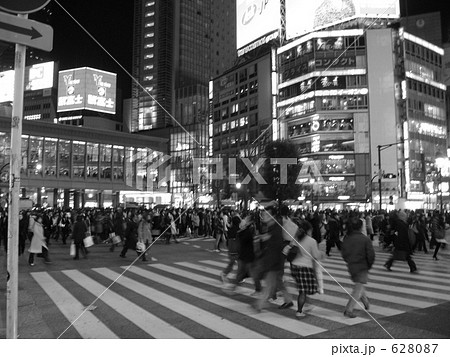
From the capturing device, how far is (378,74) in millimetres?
63250

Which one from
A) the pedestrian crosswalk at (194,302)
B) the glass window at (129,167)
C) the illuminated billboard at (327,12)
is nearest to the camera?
the pedestrian crosswalk at (194,302)

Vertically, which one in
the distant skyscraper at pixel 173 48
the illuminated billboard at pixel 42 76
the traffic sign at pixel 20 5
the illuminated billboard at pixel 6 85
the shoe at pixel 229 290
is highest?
the distant skyscraper at pixel 173 48

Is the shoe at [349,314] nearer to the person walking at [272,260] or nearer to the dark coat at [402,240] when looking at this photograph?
the person walking at [272,260]

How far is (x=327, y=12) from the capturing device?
216 feet

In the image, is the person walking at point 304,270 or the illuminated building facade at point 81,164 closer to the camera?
the person walking at point 304,270

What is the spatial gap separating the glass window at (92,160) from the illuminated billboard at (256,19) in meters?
36.5

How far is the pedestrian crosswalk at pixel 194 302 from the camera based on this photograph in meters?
5.83

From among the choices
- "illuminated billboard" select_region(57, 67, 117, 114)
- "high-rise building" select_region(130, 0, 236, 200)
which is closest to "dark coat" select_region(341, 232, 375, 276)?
"illuminated billboard" select_region(57, 67, 117, 114)

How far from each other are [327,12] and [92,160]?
45.4 meters

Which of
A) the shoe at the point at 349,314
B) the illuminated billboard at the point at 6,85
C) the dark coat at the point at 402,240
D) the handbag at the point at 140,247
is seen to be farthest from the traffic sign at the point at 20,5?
the illuminated billboard at the point at 6,85

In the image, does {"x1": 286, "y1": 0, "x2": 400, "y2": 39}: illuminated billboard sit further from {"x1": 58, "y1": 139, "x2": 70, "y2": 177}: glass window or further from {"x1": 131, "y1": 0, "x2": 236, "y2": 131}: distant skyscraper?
{"x1": 131, "y1": 0, "x2": 236, "y2": 131}: distant skyscraper

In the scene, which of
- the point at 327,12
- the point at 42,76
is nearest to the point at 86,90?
the point at 42,76

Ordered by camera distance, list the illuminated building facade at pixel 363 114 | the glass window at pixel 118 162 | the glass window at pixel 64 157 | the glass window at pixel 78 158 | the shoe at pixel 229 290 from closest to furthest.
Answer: the shoe at pixel 229 290, the glass window at pixel 64 157, the illuminated building facade at pixel 363 114, the glass window at pixel 78 158, the glass window at pixel 118 162

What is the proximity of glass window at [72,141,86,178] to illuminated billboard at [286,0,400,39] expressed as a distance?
40.1 metres
